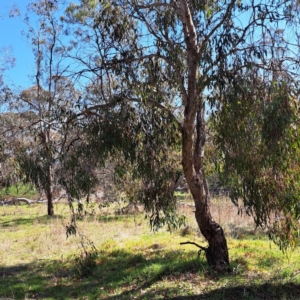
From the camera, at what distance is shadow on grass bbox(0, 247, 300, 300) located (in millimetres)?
5867

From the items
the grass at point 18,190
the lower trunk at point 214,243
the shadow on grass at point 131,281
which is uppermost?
the grass at point 18,190

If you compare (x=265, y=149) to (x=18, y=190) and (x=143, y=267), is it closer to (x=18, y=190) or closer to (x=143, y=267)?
(x=143, y=267)

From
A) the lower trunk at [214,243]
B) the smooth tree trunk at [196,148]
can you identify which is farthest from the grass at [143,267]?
the smooth tree trunk at [196,148]

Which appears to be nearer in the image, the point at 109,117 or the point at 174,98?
the point at 109,117

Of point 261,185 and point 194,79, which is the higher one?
point 194,79

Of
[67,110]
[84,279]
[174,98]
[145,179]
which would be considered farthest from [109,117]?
[84,279]

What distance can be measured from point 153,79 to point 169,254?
13.2 ft

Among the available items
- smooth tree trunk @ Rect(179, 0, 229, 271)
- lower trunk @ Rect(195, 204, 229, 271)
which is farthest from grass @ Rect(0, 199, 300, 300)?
smooth tree trunk @ Rect(179, 0, 229, 271)

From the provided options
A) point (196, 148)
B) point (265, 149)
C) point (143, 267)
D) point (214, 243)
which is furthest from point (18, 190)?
point (265, 149)

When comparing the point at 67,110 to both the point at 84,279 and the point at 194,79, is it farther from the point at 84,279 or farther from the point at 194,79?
the point at 84,279

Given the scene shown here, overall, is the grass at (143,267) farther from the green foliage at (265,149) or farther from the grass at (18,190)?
the grass at (18,190)

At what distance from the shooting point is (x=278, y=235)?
17.8 ft

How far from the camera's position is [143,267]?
298 inches

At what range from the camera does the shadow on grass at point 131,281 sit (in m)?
5.87
